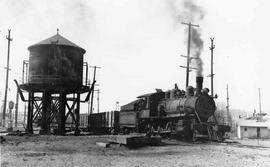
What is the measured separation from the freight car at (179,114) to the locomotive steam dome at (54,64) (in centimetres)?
563

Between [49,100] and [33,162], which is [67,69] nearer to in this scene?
[49,100]

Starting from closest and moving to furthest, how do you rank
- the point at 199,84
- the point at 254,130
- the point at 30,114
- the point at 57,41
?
the point at 199,84
the point at 57,41
the point at 30,114
the point at 254,130

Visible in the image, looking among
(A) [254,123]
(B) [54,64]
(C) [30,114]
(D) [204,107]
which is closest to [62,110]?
(C) [30,114]

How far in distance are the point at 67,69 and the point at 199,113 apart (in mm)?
11021

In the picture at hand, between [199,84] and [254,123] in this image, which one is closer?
[199,84]

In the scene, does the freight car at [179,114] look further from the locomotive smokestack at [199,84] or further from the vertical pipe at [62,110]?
the vertical pipe at [62,110]

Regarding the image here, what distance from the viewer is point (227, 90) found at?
2127 inches

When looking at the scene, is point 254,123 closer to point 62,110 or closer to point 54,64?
point 62,110

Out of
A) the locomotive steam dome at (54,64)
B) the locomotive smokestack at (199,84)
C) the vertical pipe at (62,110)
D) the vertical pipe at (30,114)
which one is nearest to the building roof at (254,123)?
the locomotive smokestack at (199,84)

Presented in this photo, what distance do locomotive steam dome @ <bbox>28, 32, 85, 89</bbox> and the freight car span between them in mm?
5633

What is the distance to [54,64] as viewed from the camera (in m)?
25.3

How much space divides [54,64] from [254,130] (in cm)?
2559

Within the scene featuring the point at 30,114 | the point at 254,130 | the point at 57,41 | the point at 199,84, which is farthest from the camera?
the point at 254,130

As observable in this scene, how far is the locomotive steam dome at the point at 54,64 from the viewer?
25.1 meters
